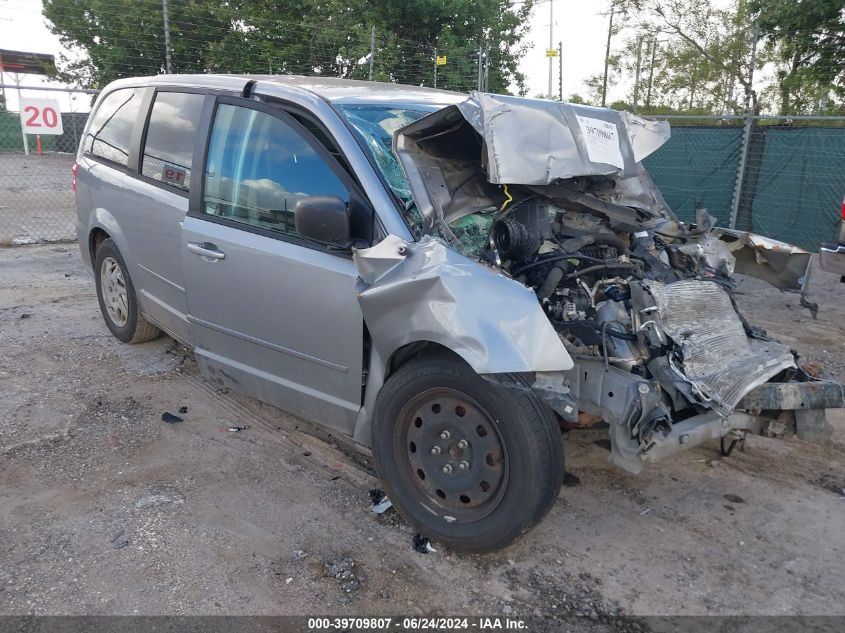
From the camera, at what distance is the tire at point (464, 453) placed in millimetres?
2672

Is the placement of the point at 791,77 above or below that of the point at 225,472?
above

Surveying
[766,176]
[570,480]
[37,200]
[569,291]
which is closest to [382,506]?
[570,480]

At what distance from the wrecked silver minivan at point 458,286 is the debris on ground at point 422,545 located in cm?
9

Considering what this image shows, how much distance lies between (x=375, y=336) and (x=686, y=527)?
1763mm

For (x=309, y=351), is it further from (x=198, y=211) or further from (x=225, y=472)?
(x=198, y=211)

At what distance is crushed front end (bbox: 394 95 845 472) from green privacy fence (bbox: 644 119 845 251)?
7138mm

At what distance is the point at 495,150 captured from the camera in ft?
10.3

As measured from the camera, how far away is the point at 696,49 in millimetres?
17047

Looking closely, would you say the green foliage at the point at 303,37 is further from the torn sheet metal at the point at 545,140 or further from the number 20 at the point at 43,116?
the torn sheet metal at the point at 545,140

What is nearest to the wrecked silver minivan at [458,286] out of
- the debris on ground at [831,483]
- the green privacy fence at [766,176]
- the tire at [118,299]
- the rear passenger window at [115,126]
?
the debris on ground at [831,483]

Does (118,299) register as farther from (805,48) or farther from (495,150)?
(805,48)

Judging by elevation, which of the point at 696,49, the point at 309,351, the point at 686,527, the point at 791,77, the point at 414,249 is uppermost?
the point at 696,49

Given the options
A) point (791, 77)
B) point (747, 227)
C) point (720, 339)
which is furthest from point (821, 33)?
point (720, 339)

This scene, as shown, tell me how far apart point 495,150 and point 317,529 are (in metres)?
1.94
